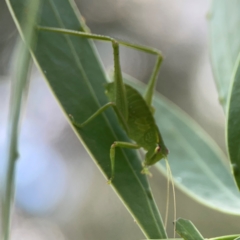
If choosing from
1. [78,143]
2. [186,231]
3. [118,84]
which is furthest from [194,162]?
[78,143]

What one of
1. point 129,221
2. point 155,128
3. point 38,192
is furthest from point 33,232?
point 155,128

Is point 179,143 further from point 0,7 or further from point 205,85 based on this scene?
point 205,85

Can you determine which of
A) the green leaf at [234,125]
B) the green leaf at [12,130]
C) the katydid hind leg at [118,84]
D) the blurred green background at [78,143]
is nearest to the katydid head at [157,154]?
the katydid hind leg at [118,84]

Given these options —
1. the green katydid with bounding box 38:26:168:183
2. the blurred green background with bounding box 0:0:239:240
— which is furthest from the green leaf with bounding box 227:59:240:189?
the blurred green background with bounding box 0:0:239:240

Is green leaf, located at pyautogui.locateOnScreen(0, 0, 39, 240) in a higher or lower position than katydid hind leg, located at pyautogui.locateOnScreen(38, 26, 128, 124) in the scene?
lower

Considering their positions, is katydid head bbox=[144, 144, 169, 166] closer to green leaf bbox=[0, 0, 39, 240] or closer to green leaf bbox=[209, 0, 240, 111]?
green leaf bbox=[209, 0, 240, 111]

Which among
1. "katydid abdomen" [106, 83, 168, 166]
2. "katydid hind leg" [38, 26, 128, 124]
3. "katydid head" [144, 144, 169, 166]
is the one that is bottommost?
"katydid head" [144, 144, 169, 166]

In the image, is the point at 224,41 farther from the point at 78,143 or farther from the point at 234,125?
the point at 78,143

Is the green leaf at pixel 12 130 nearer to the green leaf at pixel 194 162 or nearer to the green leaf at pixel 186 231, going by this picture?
the green leaf at pixel 186 231
